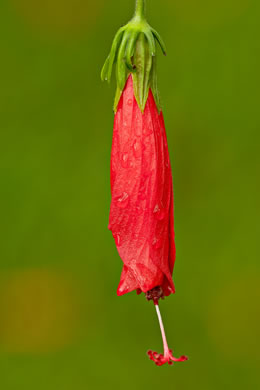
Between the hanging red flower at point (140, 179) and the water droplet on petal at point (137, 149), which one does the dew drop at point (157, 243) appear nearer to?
the hanging red flower at point (140, 179)

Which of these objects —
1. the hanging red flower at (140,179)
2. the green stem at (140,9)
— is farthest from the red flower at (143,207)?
the green stem at (140,9)

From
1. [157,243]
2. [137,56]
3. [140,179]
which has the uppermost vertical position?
[137,56]

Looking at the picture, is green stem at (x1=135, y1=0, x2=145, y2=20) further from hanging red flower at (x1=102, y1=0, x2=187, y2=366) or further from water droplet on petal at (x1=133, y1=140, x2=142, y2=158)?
water droplet on petal at (x1=133, y1=140, x2=142, y2=158)

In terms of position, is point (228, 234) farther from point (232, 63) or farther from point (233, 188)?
point (232, 63)

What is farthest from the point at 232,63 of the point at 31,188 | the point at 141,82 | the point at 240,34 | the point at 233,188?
the point at 141,82

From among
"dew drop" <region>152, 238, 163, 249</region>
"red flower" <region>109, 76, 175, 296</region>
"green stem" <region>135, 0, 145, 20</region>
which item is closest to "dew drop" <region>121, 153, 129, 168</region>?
"red flower" <region>109, 76, 175, 296</region>

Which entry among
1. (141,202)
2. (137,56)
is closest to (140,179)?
(141,202)

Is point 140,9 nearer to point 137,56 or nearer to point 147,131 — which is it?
point 137,56
